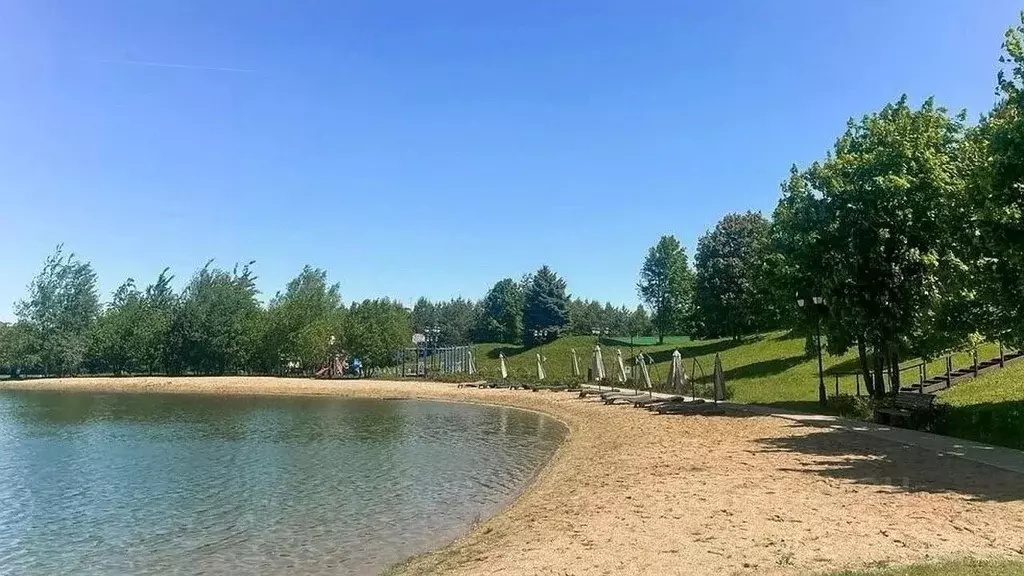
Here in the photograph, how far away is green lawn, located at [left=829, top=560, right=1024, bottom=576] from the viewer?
21.5 feet

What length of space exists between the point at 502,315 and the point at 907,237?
92.9 m

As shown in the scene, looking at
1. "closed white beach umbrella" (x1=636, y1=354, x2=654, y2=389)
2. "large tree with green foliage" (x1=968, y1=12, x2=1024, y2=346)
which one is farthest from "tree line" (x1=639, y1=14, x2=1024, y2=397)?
"closed white beach umbrella" (x1=636, y1=354, x2=654, y2=389)

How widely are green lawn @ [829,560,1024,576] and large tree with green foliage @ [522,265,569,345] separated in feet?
273

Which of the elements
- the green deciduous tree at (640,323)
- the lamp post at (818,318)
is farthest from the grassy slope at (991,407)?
the green deciduous tree at (640,323)

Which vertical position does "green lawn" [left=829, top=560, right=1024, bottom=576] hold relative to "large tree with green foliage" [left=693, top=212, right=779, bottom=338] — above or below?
below

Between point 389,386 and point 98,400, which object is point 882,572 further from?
point 98,400

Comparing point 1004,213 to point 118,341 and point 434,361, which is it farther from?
point 118,341

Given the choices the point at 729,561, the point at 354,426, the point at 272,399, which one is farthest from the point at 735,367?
the point at 729,561

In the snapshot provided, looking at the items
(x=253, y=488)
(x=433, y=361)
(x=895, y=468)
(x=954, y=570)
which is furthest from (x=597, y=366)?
(x=954, y=570)

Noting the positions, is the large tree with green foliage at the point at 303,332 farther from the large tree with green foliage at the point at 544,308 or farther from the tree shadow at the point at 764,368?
the tree shadow at the point at 764,368

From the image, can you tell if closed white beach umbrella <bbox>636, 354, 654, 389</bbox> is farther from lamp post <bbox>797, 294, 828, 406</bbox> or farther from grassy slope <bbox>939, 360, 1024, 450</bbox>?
grassy slope <bbox>939, 360, 1024, 450</bbox>

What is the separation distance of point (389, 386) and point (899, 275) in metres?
37.2

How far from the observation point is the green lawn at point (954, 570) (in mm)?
6543

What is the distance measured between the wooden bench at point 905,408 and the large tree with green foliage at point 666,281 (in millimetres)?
56057
